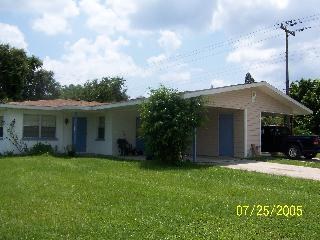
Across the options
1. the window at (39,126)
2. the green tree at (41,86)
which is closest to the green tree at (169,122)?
the window at (39,126)

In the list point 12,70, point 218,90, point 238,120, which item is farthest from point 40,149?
point 12,70

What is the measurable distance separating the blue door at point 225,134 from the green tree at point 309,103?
970cm

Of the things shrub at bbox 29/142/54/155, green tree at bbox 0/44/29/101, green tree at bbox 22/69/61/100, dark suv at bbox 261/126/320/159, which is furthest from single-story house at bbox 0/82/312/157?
green tree at bbox 22/69/61/100

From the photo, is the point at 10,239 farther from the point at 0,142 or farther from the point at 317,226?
the point at 0,142

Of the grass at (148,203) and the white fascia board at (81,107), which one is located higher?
the white fascia board at (81,107)

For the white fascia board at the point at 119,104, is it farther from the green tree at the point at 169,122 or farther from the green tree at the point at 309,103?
the green tree at the point at 309,103

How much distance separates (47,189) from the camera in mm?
10305

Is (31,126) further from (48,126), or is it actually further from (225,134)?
(225,134)

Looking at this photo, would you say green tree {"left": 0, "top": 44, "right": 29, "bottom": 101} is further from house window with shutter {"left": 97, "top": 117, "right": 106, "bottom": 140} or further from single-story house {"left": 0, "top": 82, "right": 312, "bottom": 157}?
house window with shutter {"left": 97, "top": 117, "right": 106, "bottom": 140}

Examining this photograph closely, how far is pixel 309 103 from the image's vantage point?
103 feet

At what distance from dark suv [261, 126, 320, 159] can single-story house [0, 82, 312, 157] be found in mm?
1073

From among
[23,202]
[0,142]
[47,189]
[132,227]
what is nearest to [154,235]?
[132,227]

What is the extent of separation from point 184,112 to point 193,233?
33.1 ft

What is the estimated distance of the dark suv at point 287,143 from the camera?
65.5ft
